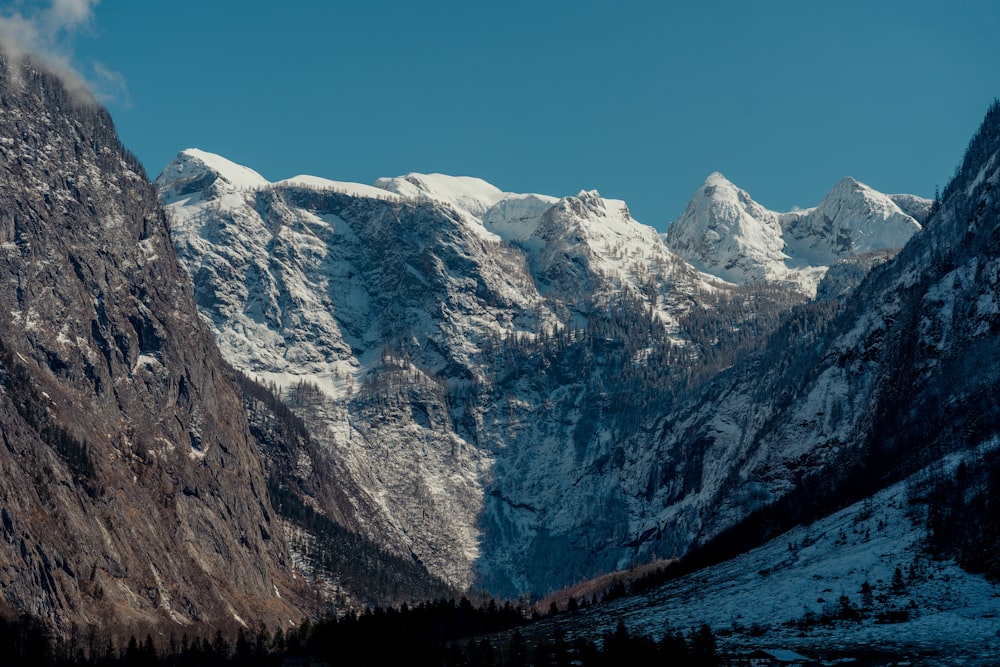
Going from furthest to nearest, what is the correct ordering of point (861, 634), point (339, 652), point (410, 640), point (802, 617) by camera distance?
point (339, 652)
point (410, 640)
point (802, 617)
point (861, 634)

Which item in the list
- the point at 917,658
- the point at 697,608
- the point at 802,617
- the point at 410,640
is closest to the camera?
the point at 917,658

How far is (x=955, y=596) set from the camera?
433ft

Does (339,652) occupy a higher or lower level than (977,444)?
lower

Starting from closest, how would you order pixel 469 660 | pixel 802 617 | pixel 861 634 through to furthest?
1. pixel 861 634
2. pixel 802 617
3. pixel 469 660

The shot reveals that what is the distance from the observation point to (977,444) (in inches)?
7180


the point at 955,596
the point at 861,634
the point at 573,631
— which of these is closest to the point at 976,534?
the point at 955,596

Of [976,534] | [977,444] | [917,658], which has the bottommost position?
[917,658]

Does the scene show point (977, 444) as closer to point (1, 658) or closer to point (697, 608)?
point (697, 608)

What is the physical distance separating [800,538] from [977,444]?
29.1 m

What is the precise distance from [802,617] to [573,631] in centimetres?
4150

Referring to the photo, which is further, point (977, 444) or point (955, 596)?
point (977, 444)

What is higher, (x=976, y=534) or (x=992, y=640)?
(x=976, y=534)

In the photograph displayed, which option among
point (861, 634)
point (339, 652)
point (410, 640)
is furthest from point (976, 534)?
point (339, 652)

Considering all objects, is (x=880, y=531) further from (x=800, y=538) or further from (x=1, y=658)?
(x=1, y=658)
